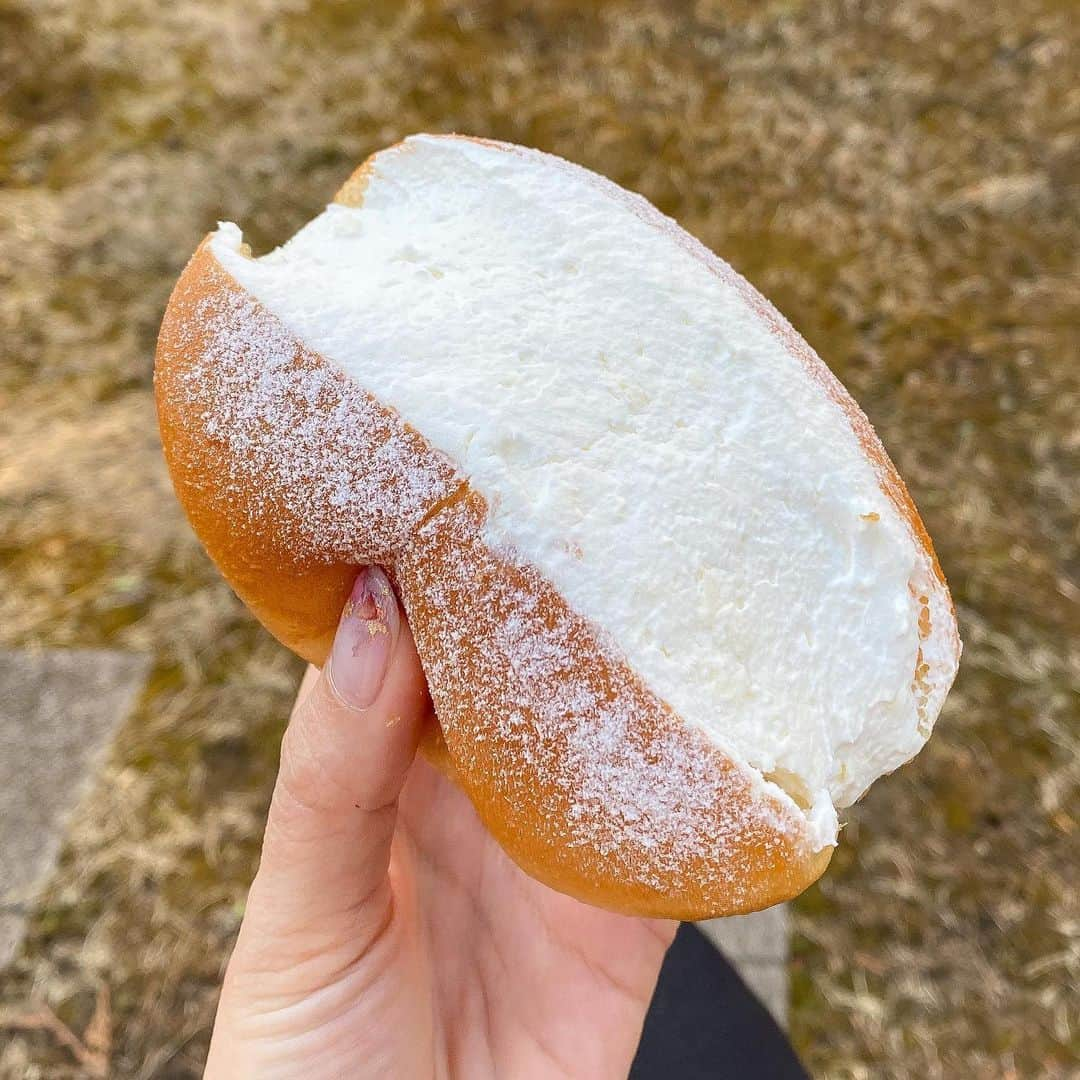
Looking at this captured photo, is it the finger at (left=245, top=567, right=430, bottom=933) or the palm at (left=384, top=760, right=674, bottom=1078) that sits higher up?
the finger at (left=245, top=567, right=430, bottom=933)

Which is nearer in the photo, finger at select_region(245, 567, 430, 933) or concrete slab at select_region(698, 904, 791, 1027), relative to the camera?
finger at select_region(245, 567, 430, 933)

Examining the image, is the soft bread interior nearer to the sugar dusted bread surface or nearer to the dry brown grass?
the sugar dusted bread surface

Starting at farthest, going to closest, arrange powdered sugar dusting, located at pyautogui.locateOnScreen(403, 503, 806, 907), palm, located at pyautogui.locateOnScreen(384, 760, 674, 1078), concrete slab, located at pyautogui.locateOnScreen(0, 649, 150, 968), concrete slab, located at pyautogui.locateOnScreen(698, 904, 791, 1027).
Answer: concrete slab, located at pyautogui.locateOnScreen(0, 649, 150, 968) < concrete slab, located at pyautogui.locateOnScreen(698, 904, 791, 1027) < palm, located at pyautogui.locateOnScreen(384, 760, 674, 1078) < powdered sugar dusting, located at pyautogui.locateOnScreen(403, 503, 806, 907)

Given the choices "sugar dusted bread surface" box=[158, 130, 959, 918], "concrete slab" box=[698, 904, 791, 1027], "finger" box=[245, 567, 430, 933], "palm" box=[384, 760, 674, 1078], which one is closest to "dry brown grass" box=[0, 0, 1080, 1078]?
"concrete slab" box=[698, 904, 791, 1027]

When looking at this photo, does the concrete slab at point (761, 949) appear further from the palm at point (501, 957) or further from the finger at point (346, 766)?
the finger at point (346, 766)

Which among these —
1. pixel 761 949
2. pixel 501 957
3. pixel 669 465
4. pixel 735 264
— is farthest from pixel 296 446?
pixel 735 264

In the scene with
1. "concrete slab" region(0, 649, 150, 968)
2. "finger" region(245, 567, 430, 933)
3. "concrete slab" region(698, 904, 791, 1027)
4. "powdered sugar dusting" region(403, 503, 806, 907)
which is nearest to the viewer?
"powdered sugar dusting" region(403, 503, 806, 907)

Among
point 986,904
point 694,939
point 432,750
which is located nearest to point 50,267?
point 432,750

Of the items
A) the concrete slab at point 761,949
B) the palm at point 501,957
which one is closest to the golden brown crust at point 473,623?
the palm at point 501,957
